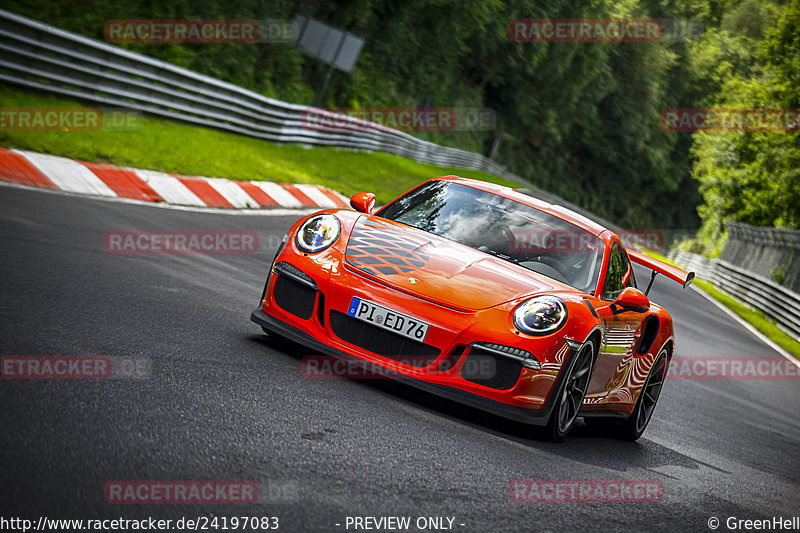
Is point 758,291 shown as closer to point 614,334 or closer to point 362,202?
point 614,334

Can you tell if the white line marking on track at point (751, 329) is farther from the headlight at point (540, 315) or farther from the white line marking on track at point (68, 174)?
the headlight at point (540, 315)

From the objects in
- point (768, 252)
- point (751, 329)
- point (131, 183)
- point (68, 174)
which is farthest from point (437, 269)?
point (768, 252)

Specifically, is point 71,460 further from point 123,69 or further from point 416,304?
point 123,69

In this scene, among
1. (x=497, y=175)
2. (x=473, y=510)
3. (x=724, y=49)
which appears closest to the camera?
(x=473, y=510)

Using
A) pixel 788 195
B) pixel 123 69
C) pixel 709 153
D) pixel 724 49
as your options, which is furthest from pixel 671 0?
pixel 123 69

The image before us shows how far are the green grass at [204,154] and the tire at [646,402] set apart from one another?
7.30 meters

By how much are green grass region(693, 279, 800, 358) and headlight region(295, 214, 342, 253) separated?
16359 millimetres

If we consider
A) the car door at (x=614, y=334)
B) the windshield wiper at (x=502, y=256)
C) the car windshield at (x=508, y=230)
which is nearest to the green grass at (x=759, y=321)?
the car door at (x=614, y=334)

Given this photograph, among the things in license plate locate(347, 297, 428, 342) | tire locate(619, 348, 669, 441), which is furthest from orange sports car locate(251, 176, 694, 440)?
tire locate(619, 348, 669, 441)

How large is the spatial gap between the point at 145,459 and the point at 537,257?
353cm

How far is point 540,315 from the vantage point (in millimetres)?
5594

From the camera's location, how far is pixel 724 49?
85062 millimetres

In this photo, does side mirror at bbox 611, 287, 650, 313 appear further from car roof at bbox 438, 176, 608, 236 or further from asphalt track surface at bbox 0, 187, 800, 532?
asphalt track surface at bbox 0, 187, 800, 532

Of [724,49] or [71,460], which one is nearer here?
[71,460]
